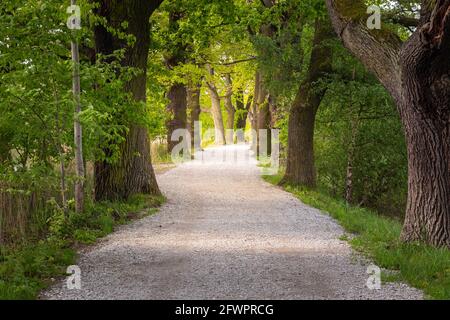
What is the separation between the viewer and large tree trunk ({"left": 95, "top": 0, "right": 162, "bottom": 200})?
1240cm

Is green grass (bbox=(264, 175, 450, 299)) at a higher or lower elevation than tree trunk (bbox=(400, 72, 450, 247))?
lower

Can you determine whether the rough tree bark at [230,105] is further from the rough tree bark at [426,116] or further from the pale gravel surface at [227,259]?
the rough tree bark at [426,116]

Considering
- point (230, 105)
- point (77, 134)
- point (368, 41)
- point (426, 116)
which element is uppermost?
point (230, 105)

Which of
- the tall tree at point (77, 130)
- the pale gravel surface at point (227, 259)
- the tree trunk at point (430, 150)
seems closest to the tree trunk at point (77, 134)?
the tall tree at point (77, 130)

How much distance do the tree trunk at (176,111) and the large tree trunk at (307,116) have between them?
1029 cm

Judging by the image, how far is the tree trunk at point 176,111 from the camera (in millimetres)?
26859

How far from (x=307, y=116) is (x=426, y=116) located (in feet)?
29.1

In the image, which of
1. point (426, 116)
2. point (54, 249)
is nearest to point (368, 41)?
point (426, 116)

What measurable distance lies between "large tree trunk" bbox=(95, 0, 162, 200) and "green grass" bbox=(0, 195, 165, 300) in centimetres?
59

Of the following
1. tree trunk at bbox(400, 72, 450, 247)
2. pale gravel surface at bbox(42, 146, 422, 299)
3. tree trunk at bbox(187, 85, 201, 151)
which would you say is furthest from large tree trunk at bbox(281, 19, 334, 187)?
tree trunk at bbox(187, 85, 201, 151)

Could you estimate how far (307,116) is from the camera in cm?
1673

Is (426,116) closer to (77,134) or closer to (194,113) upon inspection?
(77,134)

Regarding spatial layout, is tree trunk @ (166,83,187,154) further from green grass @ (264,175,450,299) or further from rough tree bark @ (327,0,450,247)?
rough tree bark @ (327,0,450,247)
